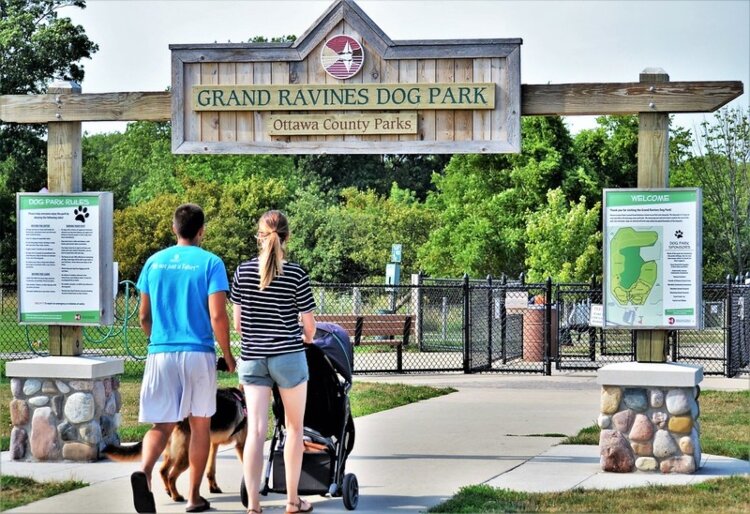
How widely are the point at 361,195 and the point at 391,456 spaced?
44.8 meters

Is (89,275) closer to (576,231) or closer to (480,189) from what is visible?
(576,231)

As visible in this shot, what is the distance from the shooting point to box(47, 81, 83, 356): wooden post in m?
11.1

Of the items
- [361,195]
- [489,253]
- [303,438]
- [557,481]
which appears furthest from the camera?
[361,195]

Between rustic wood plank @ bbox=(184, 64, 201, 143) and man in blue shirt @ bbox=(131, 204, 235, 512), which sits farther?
rustic wood plank @ bbox=(184, 64, 201, 143)

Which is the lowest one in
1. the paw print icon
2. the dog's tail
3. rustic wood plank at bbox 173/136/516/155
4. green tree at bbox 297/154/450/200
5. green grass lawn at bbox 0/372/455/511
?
green grass lawn at bbox 0/372/455/511

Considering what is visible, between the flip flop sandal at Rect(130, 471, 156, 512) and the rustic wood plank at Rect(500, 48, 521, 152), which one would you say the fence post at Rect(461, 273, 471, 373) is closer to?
the rustic wood plank at Rect(500, 48, 521, 152)

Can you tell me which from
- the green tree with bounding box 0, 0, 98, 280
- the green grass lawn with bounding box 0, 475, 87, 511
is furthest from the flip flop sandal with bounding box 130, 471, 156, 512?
the green tree with bounding box 0, 0, 98, 280

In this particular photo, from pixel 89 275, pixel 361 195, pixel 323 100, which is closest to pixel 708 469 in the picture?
pixel 323 100

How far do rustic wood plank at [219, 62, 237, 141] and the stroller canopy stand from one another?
9.65 feet

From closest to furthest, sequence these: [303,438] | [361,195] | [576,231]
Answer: [303,438] → [576,231] → [361,195]

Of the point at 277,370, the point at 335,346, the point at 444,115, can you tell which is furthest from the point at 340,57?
the point at 277,370

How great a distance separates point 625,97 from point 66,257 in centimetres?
505

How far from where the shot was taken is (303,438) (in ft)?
→ 28.3

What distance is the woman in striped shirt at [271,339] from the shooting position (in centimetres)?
803
